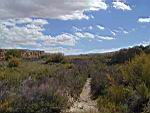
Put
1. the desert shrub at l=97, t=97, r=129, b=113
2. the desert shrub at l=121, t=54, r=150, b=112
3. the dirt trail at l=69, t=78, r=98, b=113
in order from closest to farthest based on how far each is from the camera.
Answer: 1. the desert shrub at l=97, t=97, r=129, b=113
2. the desert shrub at l=121, t=54, r=150, b=112
3. the dirt trail at l=69, t=78, r=98, b=113

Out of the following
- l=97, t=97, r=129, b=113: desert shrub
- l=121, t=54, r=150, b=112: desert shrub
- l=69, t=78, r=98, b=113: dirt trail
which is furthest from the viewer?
l=69, t=78, r=98, b=113: dirt trail

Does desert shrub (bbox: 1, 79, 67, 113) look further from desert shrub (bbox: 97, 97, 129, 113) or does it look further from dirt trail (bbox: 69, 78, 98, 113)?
desert shrub (bbox: 97, 97, 129, 113)

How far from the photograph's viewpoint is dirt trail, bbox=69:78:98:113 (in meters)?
16.6

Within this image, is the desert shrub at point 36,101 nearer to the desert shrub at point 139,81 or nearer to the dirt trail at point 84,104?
the dirt trail at point 84,104

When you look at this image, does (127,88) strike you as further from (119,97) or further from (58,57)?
(58,57)

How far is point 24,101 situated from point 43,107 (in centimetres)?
79

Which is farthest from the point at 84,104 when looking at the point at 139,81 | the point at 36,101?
the point at 36,101

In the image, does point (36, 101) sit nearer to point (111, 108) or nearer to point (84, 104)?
point (111, 108)

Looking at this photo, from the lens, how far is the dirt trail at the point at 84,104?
16600mm

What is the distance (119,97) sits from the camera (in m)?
16.7

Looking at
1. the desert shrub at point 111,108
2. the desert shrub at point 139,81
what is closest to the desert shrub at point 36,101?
the desert shrub at point 111,108

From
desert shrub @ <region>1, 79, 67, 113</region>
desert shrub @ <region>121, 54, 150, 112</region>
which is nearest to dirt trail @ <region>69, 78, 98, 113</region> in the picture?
desert shrub @ <region>1, 79, 67, 113</region>

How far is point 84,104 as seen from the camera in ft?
61.1

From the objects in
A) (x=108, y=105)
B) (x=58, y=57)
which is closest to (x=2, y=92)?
(x=108, y=105)
